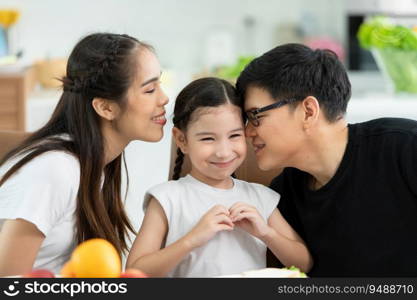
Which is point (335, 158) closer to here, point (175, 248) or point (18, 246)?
point (175, 248)

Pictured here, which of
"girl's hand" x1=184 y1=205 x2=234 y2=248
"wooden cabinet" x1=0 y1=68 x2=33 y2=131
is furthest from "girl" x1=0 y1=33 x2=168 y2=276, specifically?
"wooden cabinet" x1=0 y1=68 x2=33 y2=131

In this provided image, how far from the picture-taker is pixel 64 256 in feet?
5.95


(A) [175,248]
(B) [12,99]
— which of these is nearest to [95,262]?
(A) [175,248]

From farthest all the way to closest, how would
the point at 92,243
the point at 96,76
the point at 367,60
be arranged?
the point at 367,60
the point at 96,76
the point at 92,243

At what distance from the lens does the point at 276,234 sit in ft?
5.38

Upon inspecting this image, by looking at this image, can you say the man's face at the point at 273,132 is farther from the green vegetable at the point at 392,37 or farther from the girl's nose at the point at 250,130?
the green vegetable at the point at 392,37

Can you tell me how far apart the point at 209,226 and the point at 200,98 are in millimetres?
338

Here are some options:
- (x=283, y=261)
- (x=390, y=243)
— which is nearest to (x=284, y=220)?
(x=283, y=261)

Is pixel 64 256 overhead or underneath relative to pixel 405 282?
underneath

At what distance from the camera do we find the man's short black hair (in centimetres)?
174

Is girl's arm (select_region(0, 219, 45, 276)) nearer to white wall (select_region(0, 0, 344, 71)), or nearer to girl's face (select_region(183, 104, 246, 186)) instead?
girl's face (select_region(183, 104, 246, 186))

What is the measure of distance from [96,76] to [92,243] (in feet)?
2.51

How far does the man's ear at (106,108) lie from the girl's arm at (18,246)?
343 mm

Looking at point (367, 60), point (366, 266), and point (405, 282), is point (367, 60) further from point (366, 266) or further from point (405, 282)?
point (405, 282)
